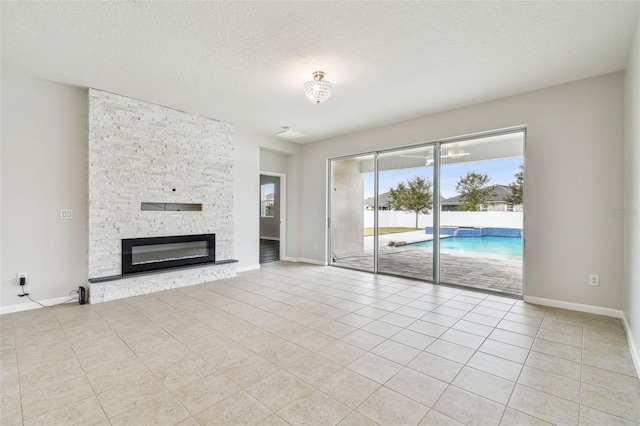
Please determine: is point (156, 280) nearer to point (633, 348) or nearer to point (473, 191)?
point (473, 191)

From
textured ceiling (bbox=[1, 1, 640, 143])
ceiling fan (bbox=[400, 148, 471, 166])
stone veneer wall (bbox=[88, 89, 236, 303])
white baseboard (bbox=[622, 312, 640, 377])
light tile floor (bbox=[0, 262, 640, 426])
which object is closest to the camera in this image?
light tile floor (bbox=[0, 262, 640, 426])

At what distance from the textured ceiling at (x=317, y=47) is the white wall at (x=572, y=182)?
28 cm

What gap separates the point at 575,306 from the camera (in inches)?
→ 148

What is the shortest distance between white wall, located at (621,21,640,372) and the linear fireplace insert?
5.70 meters

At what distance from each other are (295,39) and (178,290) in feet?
13.5

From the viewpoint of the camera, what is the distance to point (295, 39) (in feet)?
9.37

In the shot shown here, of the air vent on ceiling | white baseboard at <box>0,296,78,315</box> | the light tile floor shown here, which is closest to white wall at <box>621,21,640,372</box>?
the light tile floor

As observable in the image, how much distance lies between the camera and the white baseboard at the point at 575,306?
352cm

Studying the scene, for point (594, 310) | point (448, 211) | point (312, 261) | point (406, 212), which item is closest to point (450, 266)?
point (448, 211)

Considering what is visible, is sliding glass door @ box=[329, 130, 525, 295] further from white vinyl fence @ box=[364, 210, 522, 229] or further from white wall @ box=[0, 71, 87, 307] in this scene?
white wall @ box=[0, 71, 87, 307]

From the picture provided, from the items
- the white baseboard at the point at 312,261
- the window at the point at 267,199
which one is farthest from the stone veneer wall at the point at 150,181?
the window at the point at 267,199

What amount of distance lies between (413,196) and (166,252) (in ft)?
15.3

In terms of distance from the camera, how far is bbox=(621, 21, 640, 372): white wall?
2.55 m

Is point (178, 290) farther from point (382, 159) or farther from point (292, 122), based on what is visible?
point (382, 159)
